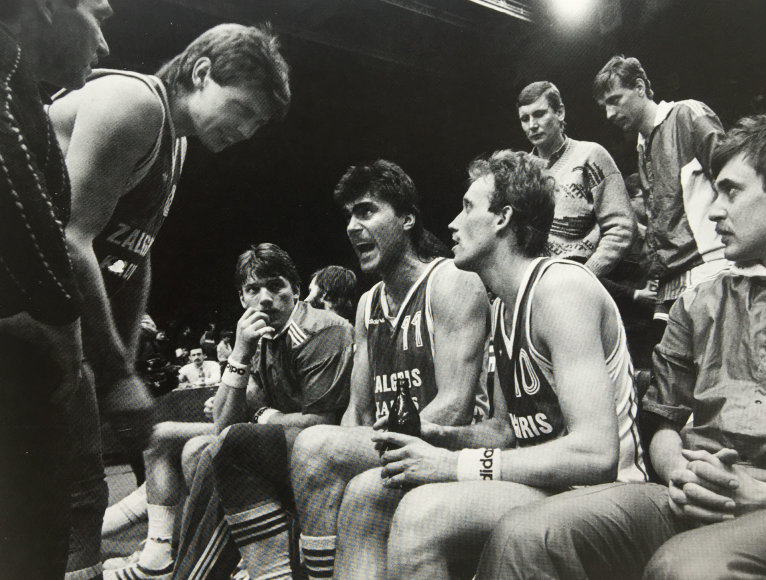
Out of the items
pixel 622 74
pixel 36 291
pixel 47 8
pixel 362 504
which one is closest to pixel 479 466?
pixel 362 504

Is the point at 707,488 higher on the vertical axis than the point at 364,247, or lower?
lower

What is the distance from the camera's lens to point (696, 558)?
56cm

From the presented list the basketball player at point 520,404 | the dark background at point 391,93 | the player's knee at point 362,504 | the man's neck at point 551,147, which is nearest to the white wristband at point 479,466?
the basketball player at point 520,404

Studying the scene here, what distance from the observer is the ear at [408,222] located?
1.25 meters

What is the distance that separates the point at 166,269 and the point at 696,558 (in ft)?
2.93

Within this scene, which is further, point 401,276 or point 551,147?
point 551,147

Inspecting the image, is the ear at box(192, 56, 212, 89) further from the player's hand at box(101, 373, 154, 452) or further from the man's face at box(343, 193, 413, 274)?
the player's hand at box(101, 373, 154, 452)

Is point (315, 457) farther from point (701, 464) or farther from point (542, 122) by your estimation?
point (542, 122)

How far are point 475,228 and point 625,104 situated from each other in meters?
0.63

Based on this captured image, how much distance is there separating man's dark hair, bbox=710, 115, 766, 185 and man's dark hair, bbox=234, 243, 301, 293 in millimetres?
805

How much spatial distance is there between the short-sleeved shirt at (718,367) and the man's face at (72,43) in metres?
0.81

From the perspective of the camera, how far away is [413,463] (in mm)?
758

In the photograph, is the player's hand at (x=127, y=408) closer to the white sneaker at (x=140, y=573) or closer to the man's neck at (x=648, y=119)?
the white sneaker at (x=140, y=573)

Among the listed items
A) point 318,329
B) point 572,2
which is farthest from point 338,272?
point 572,2
